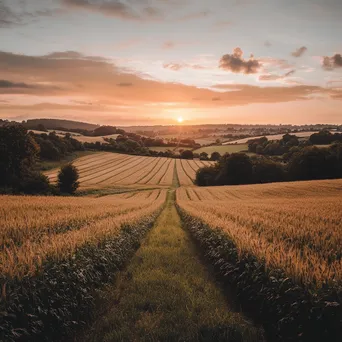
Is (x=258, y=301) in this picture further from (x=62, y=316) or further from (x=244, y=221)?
(x=244, y=221)

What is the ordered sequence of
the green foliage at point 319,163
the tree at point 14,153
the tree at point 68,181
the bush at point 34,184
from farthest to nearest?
1. the green foliage at point 319,163
2. the tree at point 68,181
3. the bush at point 34,184
4. the tree at point 14,153

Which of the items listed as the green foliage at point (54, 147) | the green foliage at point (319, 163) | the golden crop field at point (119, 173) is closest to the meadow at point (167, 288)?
the golden crop field at point (119, 173)

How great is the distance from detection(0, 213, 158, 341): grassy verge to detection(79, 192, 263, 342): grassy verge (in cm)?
51

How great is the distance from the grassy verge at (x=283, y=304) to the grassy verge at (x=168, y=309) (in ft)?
1.63

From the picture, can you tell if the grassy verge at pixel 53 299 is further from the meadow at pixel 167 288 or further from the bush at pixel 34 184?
the bush at pixel 34 184

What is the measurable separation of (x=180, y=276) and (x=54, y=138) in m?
107

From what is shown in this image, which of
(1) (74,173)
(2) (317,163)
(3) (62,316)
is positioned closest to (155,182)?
(1) (74,173)

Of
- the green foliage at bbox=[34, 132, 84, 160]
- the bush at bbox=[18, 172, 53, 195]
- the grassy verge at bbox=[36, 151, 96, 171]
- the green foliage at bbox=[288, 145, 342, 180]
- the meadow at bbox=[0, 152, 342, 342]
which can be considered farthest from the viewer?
the green foliage at bbox=[34, 132, 84, 160]

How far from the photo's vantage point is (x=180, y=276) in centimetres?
906

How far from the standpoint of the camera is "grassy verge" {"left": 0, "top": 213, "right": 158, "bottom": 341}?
185 inches

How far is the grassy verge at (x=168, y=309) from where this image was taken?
18.4 feet

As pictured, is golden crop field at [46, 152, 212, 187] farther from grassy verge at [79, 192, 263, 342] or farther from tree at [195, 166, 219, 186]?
grassy verge at [79, 192, 263, 342]

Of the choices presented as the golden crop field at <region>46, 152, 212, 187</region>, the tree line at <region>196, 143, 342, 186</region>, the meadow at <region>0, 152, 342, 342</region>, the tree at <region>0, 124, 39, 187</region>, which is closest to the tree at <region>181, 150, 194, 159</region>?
the golden crop field at <region>46, 152, 212, 187</region>

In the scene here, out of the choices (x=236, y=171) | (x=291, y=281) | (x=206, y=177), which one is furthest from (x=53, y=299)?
(x=236, y=171)
